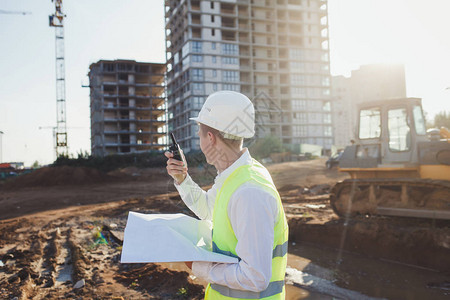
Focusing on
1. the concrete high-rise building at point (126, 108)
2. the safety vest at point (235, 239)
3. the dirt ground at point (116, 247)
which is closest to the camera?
the safety vest at point (235, 239)

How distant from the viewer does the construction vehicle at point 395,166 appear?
27.0 feet

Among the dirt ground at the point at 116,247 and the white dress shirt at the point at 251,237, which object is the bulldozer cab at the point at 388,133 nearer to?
the dirt ground at the point at 116,247

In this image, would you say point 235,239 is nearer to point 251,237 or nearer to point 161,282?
point 251,237

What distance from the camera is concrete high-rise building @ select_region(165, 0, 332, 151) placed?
5684 centimetres

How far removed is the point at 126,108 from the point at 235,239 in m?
69.8

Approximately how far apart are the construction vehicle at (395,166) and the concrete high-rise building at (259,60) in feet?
151

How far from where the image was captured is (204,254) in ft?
5.59

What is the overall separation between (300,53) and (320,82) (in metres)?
6.36

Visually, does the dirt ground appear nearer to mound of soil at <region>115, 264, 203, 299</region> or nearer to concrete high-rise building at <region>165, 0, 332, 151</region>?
mound of soil at <region>115, 264, 203, 299</region>

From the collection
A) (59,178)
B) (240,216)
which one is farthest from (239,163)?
(59,178)

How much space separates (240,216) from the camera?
1.58 meters

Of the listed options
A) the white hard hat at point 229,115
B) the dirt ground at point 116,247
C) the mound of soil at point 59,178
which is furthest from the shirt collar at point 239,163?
the mound of soil at point 59,178

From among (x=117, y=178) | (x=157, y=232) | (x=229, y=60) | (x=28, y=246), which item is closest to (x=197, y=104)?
(x=229, y=60)

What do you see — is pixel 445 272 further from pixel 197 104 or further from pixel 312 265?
pixel 197 104
